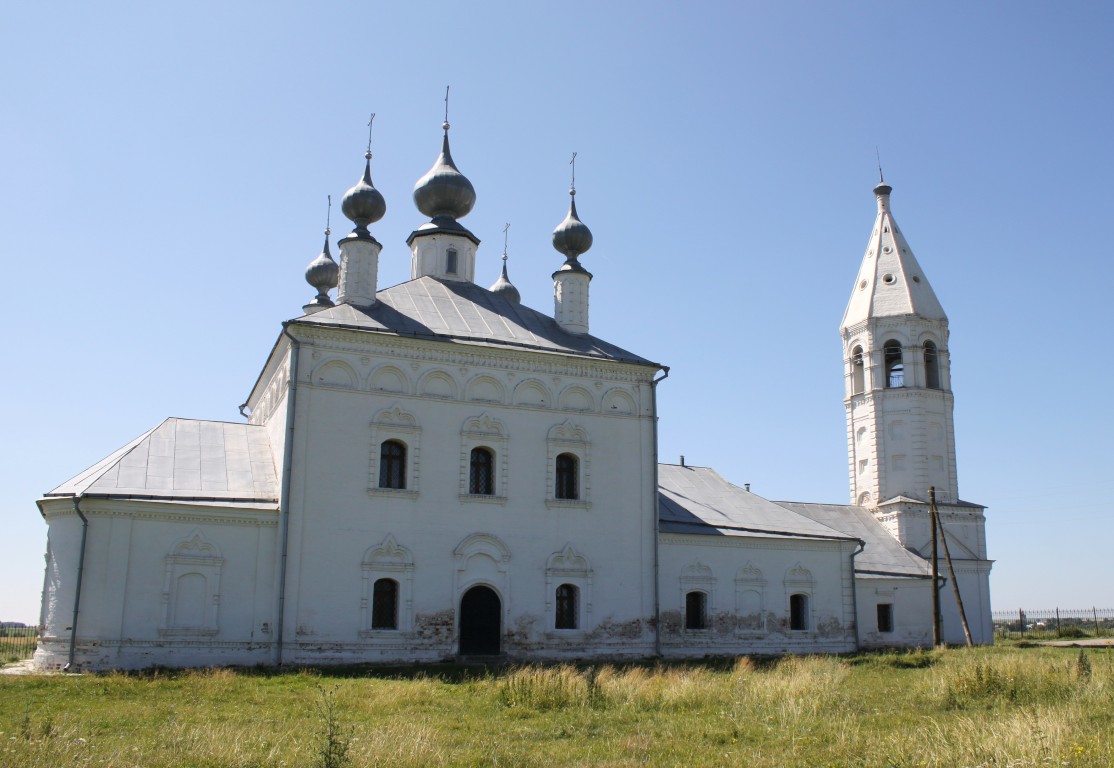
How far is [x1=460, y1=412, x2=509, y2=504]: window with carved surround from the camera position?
1920 cm

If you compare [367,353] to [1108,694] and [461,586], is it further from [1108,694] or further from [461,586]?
[1108,694]

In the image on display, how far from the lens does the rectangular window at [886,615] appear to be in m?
25.8

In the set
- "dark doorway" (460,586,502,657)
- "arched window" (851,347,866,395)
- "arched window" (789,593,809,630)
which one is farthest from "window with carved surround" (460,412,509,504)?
"arched window" (851,347,866,395)

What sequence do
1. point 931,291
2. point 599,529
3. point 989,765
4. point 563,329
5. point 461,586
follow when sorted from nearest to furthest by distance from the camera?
point 989,765, point 461,586, point 599,529, point 563,329, point 931,291

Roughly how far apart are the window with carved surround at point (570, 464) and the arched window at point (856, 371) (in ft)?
44.5

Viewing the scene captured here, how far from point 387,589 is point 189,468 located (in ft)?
14.5

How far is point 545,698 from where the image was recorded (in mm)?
11695

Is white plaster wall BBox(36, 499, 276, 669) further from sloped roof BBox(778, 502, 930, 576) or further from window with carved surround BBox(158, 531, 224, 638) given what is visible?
sloped roof BBox(778, 502, 930, 576)

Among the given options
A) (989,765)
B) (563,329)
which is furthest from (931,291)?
(989,765)

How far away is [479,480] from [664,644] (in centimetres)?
531

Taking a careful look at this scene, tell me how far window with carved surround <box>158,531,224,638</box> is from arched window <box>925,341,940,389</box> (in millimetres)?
21721

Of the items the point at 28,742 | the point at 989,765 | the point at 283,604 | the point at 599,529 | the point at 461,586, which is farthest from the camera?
the point at 599,529

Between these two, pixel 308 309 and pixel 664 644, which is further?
pixel 308 309

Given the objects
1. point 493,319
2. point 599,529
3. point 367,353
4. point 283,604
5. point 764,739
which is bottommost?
point 764,739
